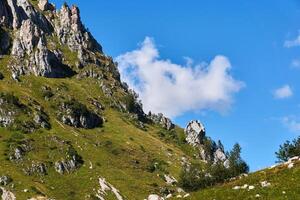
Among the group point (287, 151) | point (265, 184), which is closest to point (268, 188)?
point (265, 184)

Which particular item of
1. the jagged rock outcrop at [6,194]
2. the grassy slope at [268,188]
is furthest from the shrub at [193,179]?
the grassy slope at [268,188]

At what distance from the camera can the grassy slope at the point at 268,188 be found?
37.1m

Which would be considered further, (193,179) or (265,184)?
(193,179)

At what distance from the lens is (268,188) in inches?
1531

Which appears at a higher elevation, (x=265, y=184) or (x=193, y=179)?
(x=193, y=179)

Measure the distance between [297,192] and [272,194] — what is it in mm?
1889

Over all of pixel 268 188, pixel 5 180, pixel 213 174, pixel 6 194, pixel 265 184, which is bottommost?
pixel 268 188

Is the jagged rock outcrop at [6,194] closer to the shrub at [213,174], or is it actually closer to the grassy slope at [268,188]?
the shrub at [213,174]

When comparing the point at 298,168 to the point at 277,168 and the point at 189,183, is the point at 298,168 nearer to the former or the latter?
the point at 277,168

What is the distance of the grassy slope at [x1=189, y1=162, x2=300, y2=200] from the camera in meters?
37.1

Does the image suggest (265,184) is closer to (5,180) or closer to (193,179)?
(193,179)

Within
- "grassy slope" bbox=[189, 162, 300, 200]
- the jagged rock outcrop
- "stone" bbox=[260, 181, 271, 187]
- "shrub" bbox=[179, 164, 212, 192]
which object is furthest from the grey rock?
"stone" bbox=[260, 181, 271, 187]

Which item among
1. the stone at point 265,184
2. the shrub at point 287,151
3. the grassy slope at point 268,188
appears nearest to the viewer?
the grassy slope at point 268,188

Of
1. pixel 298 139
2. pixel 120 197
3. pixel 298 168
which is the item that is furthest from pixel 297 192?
pixel 120 197
